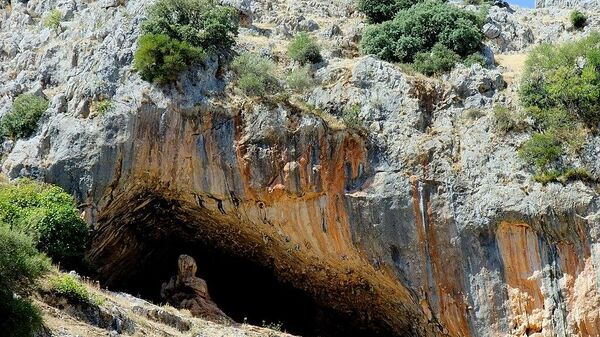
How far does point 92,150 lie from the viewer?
22.4 metres

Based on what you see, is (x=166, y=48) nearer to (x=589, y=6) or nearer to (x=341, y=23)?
(x=341, y=23)

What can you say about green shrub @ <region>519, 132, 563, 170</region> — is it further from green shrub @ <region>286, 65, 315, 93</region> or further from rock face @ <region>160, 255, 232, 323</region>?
rock face @ <region>160, 255, 232, 323</region>

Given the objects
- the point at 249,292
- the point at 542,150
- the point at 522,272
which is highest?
the point at 542,150

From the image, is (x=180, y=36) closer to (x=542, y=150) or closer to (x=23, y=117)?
(x=23, y=117)

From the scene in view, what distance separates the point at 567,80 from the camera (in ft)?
77.9

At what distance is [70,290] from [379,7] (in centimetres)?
1859

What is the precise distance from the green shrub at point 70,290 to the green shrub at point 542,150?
12.6 m

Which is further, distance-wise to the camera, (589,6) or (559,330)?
(589,6)

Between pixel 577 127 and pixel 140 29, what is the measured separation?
13.7 meters

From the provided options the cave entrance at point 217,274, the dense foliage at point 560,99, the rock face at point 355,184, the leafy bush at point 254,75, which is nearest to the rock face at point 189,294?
the cave entrance at point 217,274

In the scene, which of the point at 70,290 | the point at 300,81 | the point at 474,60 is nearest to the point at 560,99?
the point at 474,60

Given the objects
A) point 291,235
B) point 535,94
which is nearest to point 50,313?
point 291,235

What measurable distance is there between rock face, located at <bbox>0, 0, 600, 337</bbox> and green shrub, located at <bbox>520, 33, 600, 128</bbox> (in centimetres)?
78

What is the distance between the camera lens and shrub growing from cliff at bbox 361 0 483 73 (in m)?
27.1
